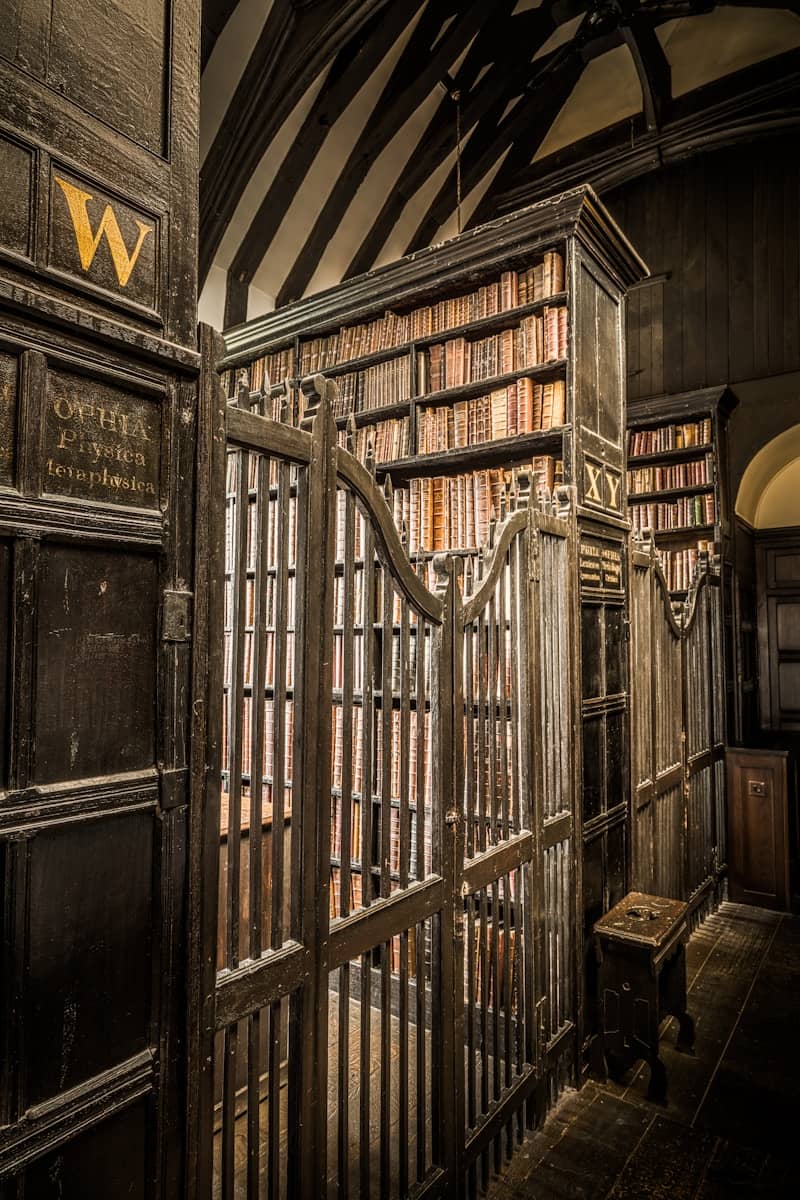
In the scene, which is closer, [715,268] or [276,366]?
[276,366]

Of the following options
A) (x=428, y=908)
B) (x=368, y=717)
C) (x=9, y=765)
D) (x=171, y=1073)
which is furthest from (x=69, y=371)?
(x=428, y=908)

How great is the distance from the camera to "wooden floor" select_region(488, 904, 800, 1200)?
75.3 inches

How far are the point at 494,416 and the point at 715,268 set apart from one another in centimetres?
316

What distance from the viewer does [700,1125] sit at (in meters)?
2.17

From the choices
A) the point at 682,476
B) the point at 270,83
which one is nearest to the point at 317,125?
the point at 270,83

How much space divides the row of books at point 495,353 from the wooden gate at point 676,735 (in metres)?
0.97

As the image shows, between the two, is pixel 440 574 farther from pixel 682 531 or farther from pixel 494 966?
pixel 682 531

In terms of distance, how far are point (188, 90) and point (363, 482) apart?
0.74 m

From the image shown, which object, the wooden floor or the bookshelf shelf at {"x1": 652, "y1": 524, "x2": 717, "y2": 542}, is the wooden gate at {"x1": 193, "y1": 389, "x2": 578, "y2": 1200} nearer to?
the wooden floor

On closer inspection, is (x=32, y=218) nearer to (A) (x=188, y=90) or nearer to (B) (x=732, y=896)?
(A) (x=188, y=90)

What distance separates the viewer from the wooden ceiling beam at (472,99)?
4.90m

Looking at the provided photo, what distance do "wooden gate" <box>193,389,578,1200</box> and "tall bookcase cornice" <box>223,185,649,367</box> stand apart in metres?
1.22

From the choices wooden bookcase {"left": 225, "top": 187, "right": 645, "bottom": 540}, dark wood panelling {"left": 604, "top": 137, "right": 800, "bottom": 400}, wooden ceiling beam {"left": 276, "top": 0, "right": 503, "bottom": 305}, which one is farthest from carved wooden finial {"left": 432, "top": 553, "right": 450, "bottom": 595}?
dark wood panelling {"left": 604, "top": 137, "right": 800, "bottom": 400}

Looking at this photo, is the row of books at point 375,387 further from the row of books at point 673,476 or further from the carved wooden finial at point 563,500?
the row of books at point 673,476
